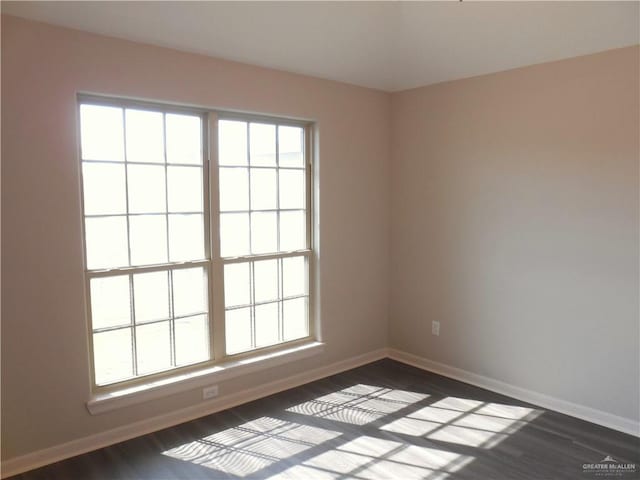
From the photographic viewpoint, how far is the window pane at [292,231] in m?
3.79

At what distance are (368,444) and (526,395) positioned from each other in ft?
4.54

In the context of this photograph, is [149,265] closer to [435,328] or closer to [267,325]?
[267,325]

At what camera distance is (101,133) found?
2.86 meters

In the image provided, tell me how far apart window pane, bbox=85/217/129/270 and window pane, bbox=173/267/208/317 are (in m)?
0.39

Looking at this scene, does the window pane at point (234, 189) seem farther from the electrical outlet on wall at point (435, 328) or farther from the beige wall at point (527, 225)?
the electrical outlet on wall at point (435, 328)

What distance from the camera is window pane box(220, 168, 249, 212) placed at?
339 cm

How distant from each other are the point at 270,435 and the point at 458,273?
198 cm

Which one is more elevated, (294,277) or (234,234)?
(234,234)

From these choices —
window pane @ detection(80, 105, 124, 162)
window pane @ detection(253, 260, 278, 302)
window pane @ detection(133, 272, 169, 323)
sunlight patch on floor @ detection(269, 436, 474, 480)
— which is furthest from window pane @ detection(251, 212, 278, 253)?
sunlight patch on floor @ detection(269, 436, 474, 480)

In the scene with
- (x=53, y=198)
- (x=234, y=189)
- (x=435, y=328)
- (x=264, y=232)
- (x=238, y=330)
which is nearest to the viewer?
(x=53, y=198)

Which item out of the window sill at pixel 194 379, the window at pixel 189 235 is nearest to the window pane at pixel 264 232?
the window at pixel 189 235

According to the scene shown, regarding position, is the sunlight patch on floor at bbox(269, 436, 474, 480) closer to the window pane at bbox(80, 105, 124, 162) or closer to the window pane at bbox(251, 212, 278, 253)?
the window pane at bbox(251, 212, 278, 253)

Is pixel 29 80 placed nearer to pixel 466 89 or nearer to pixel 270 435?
pixel 270 435

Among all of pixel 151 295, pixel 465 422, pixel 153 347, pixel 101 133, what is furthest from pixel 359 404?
pixel 101 133
